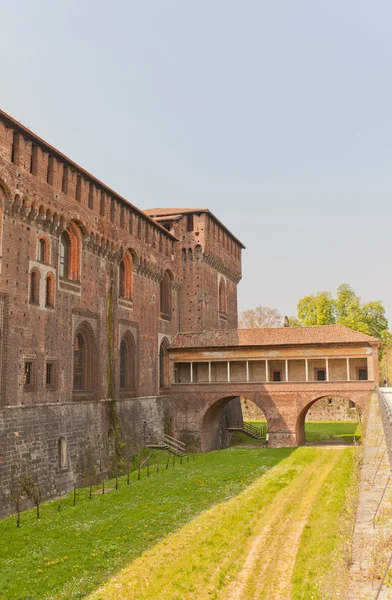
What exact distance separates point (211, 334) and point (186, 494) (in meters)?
16.0

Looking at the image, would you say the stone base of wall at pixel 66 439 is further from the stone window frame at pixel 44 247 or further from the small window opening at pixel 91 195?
the small window opening at pixel 91 195

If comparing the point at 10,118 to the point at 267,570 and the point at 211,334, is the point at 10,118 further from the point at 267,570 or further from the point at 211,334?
the point at 211,334

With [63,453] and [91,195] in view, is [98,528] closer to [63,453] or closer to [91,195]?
[63,453]

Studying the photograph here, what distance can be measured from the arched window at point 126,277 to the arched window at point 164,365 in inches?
225

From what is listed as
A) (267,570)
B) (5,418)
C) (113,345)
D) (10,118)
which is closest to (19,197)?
(10,118)

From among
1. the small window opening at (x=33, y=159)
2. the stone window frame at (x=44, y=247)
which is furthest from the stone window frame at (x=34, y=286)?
the small window opening at (x=33, y=159)

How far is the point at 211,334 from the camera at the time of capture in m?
34.5

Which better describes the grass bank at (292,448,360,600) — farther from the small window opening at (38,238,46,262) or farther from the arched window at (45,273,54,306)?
the small window opening at (38,238,46,262)

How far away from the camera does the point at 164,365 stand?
3400 centimetres

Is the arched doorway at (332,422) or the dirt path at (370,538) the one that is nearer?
the dirt path at (370,538)

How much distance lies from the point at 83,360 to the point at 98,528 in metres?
10.3

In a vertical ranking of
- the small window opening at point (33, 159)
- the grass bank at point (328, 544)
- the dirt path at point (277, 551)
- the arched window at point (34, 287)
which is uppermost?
the small window opening at point (33, 159)

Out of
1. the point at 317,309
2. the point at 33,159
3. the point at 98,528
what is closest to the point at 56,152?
the point at 33,159

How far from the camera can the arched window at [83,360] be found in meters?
24.3
